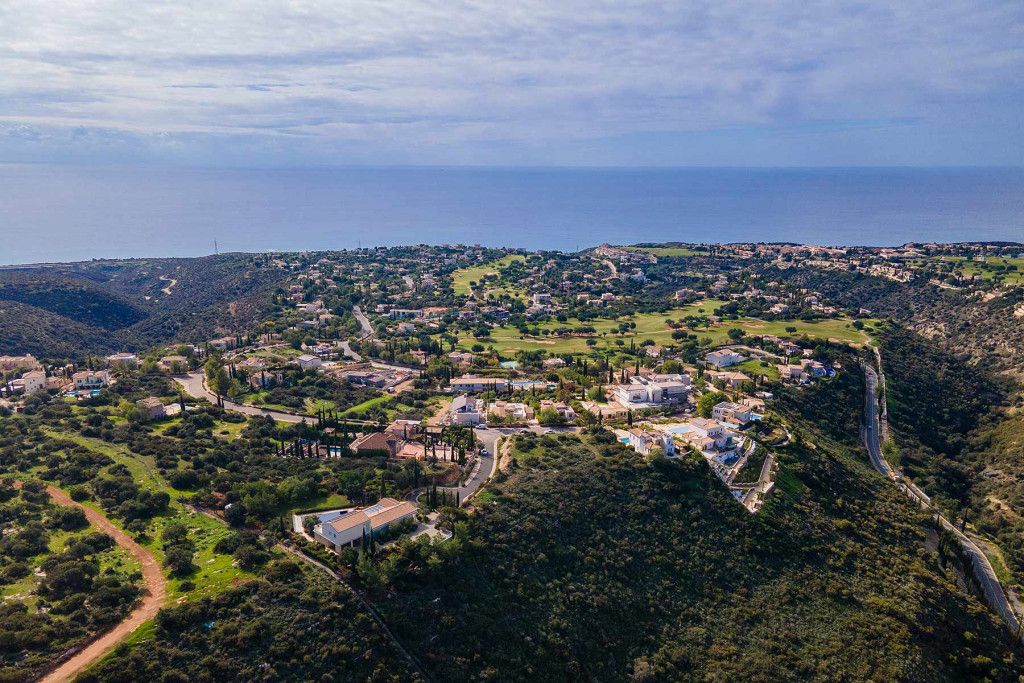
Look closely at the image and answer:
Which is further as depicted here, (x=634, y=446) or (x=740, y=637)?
(x=634, y=446)

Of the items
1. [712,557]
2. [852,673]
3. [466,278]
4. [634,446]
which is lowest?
[852,673]

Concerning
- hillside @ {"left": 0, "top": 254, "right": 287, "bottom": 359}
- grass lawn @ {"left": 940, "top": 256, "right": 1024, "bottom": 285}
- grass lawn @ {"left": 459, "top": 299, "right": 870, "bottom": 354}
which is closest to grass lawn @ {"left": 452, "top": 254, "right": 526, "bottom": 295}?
grass lawn @ {"left": 459, "top": 299, "right": 870, "bottom": 354}

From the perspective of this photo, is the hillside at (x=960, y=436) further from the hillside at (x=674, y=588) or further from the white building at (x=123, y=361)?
the white building at (x=123, y=361)

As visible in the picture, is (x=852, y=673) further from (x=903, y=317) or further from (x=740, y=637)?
(x=903, y=317)

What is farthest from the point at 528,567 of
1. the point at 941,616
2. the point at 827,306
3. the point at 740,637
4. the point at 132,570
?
the point at 827,306

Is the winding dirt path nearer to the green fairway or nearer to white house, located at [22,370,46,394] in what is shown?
white house, located at [22,370,46,394]

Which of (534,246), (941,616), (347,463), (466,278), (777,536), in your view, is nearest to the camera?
(941,616)

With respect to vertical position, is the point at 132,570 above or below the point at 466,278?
below
